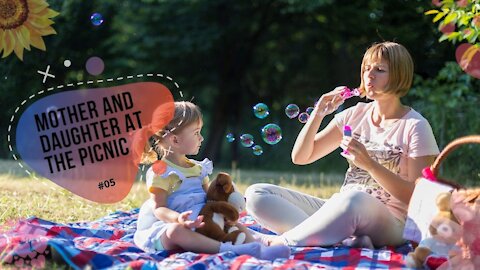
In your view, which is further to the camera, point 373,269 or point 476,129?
point 476,129

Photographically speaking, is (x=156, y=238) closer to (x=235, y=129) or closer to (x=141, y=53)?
(x=141, y=53)

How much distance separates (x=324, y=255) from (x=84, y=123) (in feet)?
5.59

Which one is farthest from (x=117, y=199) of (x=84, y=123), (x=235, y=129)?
(x=235, y=129)

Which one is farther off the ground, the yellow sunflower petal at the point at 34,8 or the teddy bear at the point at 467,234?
the yellow sunflower petal at the point at 34,8

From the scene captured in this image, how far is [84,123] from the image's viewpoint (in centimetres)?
364

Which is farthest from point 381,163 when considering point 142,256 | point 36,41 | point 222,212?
point 36,41

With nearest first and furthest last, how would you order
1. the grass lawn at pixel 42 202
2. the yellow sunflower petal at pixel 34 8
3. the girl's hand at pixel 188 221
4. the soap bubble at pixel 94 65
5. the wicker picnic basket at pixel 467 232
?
the wicker picnic basket at pixel 467 232
the girl's hand at pixel 188 221
the yellow sunflower petal at pixel 34 8
the grass lawn at pixel 42 202
the soap bubble at pixel 94 65

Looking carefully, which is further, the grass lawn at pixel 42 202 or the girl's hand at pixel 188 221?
the grass lawn at pixel 42 202

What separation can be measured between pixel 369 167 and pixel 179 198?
0.67 meters

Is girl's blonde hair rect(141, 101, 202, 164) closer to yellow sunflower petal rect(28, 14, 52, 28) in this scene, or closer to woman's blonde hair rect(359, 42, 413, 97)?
woman's blonde hair rect(359, 42, 413, 97)

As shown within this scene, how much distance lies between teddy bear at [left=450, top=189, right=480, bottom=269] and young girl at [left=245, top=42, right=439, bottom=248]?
1.15 feet

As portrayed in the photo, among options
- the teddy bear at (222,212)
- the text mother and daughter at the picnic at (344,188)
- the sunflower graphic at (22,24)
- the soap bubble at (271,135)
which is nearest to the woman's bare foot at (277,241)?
the text mother and daughter at the picnic at (344,188)

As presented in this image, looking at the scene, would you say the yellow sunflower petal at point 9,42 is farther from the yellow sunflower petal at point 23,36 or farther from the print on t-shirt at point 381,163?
the print on t-shirt at point 381,163

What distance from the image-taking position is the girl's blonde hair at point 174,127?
8.41ft
